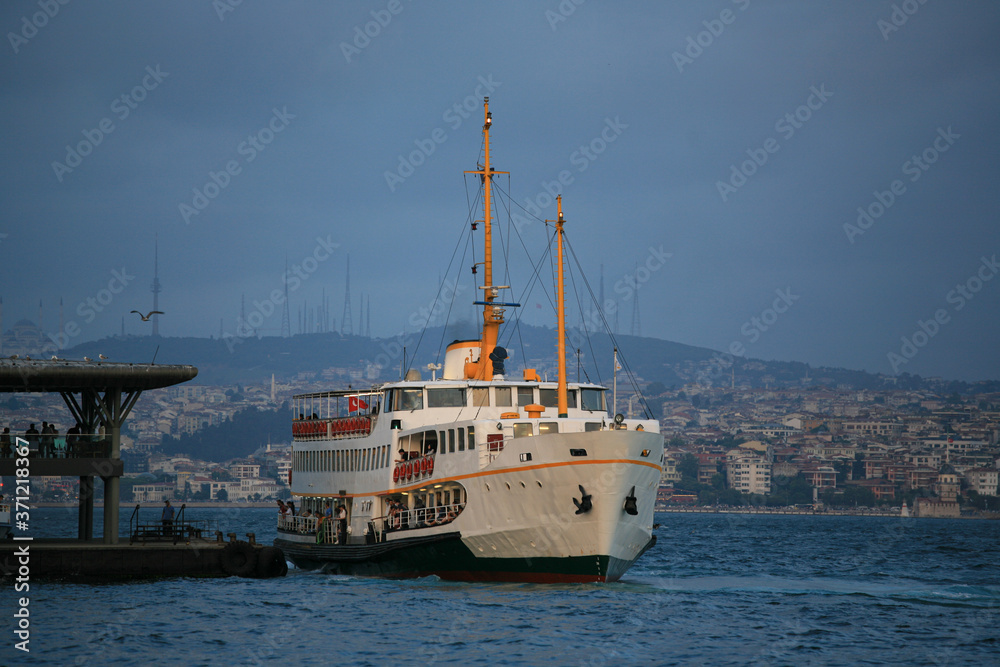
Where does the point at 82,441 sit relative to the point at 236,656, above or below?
above

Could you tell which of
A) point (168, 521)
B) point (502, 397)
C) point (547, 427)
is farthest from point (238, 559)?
point (547, 427)

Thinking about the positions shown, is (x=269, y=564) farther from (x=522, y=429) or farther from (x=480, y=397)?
(x=522, y=429)

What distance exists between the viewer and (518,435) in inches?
1428

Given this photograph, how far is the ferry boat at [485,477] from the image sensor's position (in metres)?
34.2

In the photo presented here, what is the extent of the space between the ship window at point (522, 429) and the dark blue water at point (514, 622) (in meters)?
4.76

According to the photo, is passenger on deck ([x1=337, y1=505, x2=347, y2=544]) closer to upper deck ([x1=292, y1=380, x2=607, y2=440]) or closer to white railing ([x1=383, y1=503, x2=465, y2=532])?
white railing ([x1=383, y1=503, x2=465, y2=532])

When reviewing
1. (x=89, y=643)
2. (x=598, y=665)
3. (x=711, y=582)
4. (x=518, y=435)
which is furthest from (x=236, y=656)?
(x=711, y=582)

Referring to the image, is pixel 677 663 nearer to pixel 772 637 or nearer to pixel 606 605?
pixel 772 637

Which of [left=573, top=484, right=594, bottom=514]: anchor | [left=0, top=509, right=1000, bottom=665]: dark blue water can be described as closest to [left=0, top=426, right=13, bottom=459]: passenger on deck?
[left=0, top=509, right=1000, bottom=665]: dark blue water

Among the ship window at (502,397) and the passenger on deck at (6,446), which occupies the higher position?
the ship window at (502,397)

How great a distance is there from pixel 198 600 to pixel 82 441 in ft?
22.3

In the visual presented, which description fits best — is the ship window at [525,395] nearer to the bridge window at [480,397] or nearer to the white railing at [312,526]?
the bridge window at [480,397]

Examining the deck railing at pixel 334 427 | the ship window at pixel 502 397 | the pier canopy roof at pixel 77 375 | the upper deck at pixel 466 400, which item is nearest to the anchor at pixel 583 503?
the upper deck at pixel 466 400

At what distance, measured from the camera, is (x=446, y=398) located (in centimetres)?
4159
